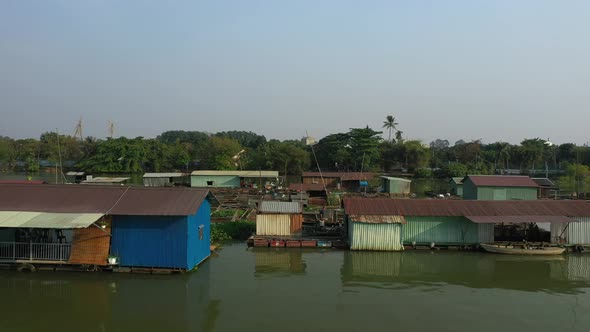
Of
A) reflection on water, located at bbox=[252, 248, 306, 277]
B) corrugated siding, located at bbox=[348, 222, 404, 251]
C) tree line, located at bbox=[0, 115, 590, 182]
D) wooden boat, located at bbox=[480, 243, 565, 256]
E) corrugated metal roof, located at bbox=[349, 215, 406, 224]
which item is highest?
tree line, located at bbox=[0, 115, 590, 182]

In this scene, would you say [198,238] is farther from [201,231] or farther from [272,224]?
[272,224]

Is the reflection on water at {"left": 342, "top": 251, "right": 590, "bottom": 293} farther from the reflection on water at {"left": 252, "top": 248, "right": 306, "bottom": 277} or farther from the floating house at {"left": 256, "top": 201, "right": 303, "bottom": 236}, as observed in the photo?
the floating house at {"left": 256, "top": 201, "right": 303, "bottom": 236}

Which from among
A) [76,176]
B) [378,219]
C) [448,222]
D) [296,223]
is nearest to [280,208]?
[296,223]

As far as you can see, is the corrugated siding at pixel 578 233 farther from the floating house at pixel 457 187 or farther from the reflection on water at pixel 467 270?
the floating house at pixel 457 187

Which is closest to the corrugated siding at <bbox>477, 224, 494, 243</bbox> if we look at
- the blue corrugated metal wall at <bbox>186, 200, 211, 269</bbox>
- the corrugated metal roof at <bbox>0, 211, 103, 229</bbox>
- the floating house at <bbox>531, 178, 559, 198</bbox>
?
the blue corrugated metal wall at <bbox>186, 200, 211, 269</bbox>

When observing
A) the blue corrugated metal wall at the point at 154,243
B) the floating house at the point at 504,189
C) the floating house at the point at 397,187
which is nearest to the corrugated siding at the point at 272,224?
the blue corrugated metal wall at the point at 154,243

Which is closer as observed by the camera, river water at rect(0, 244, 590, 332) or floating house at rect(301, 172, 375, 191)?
river water at rect(0, 244, 590, 332)

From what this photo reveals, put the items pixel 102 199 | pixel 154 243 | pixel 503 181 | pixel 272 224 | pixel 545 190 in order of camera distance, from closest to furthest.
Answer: pixel 154 243, pixel 102 199, pixel 272 224, pixel 503 181, pixel 545 190
